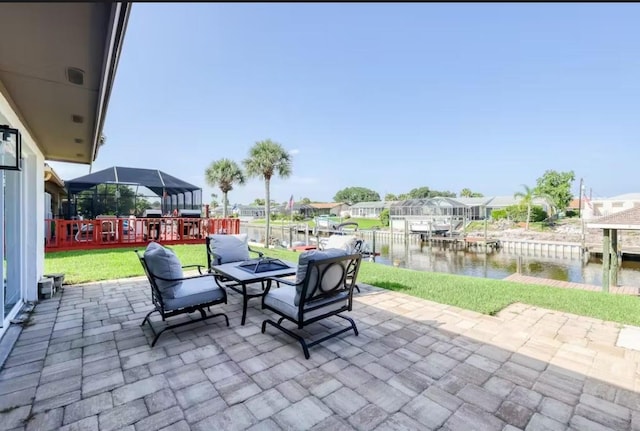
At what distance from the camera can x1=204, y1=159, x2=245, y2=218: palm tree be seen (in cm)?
2150

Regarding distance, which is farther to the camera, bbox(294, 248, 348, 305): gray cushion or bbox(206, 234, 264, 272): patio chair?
bbox(206, 234, 264, 272): patio chair

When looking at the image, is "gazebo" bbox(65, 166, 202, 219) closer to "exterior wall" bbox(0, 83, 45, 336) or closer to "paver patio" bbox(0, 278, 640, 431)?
"exterior wall" bbox(0, 83, 45, 336)

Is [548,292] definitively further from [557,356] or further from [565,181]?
[565,181]

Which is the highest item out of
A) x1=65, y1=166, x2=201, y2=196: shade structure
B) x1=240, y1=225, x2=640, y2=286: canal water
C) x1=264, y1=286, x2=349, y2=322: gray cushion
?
x1=65, y1=166, x2=201, y2=196: shade structure

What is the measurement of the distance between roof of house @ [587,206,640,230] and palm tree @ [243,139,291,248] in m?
12.5

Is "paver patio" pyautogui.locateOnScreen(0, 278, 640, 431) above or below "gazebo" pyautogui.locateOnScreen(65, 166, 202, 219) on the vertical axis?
below

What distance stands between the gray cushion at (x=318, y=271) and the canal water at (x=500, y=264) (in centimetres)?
1288

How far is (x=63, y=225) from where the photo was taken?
28.0ft

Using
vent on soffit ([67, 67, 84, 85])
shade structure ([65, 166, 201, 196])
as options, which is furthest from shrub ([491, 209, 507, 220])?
vent on soffit ([67, 67, 84, 85])

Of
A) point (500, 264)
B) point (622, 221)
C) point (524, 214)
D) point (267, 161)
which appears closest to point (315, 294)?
point (622, 221)

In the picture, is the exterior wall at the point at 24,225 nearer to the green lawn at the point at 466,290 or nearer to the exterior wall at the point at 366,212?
the green lawn at the point at 466,290

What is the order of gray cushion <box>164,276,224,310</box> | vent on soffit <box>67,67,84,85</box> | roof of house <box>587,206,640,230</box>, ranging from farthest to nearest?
roof of house <box>587,206,640,230</box> < gray cushion <box>164,276,224,310</box> < vent on soffit <box>67,67,84,85</box>

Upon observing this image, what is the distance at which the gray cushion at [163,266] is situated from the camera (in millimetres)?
2906

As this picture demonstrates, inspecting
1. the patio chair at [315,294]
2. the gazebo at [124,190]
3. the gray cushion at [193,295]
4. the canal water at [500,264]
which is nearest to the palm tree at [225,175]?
the gazebo at [124,190]
